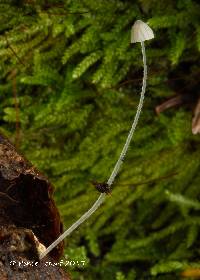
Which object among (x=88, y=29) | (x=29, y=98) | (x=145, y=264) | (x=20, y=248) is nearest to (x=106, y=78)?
(x=88, y=29)

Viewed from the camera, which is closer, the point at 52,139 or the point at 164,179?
the point at 52,139

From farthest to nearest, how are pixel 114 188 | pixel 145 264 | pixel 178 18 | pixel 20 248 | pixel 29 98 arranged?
pixel 145 264 → pixel 114 188 → pixel 29 98 → pixel 178 18 → pixel 20 248

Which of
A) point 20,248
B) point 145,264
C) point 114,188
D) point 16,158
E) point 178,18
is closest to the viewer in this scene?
point 20,248

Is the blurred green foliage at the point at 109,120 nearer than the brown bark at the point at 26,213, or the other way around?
the brown bark at the point at 26,213

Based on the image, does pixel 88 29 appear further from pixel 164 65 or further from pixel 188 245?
pixel 188 245

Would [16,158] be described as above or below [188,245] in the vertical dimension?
above

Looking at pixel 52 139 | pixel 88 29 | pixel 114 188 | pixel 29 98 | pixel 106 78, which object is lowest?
pixel 114 188

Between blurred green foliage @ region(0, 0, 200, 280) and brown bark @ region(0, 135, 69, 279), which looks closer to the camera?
brown bark @ region(0, 135, 69, 279)

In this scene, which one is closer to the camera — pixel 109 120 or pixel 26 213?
pixel 26 213
